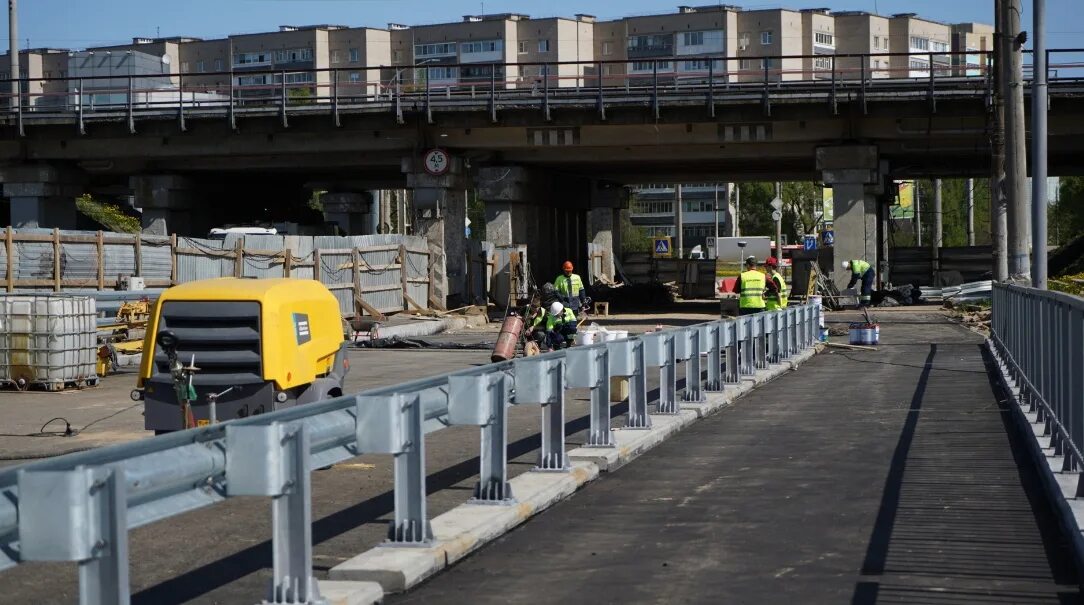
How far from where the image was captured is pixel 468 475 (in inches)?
486

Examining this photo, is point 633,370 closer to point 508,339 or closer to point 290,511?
point 508,339

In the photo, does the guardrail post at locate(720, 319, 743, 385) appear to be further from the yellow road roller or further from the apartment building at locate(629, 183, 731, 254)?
the apartment building at locate(629, 183, 731, 254)

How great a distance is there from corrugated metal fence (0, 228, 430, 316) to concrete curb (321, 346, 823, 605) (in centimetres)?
1840

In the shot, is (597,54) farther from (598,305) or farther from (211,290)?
(211,290)

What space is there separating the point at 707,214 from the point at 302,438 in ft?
510

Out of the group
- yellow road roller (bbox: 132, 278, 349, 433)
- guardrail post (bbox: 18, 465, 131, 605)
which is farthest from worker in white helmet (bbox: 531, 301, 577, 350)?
guardrail post (bbox: 18, 465, 131, 605)

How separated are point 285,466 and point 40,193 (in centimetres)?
4817

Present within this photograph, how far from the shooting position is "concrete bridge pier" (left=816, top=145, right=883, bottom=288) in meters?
46.1

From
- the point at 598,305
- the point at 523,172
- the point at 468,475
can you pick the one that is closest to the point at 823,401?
the point at 468,475

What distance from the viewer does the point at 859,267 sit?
46438 millimetres

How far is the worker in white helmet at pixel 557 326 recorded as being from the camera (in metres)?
20.8

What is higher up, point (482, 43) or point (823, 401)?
point (482, 43)

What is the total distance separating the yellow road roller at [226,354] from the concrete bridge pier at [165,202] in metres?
40.7

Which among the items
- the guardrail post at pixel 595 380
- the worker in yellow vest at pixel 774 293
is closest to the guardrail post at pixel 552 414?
the guardrail post at pixel 595 380
